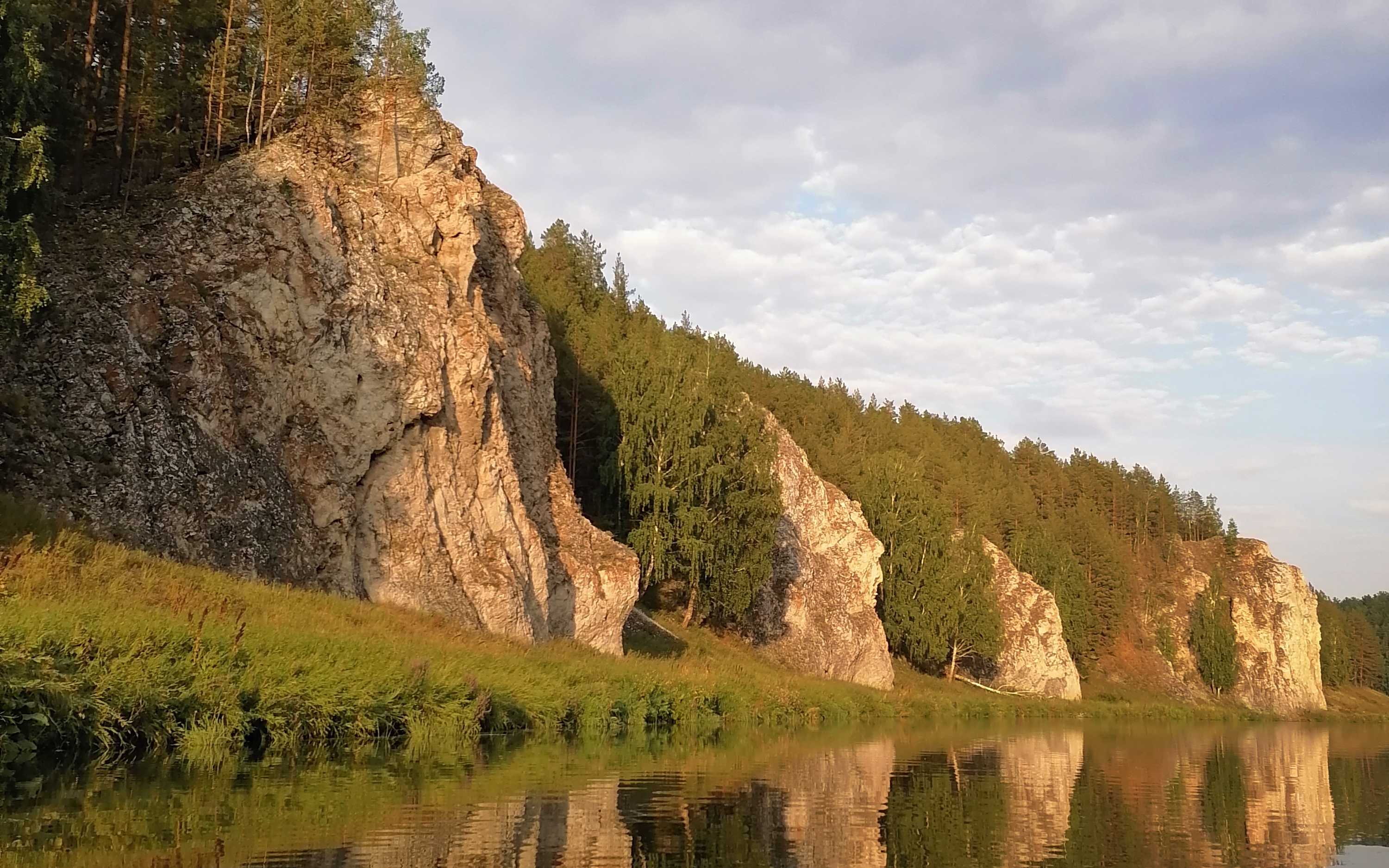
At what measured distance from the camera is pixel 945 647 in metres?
74.9

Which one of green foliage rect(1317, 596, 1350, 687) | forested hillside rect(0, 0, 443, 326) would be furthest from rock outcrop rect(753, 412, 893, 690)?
green foliage rect(1317, 596, 1350, 687)

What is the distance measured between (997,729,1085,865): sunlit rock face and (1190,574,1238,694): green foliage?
8372cm

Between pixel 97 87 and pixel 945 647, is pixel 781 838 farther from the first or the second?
pixel 945 647

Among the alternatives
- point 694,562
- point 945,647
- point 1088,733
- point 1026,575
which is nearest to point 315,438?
point 694,562

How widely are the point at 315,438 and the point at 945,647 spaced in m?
52.1

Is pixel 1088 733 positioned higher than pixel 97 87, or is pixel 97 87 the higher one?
pixel 97 87

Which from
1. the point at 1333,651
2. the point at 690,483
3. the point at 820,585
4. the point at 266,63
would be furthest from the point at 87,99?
the point at 1333,651

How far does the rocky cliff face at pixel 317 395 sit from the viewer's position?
29109 mm

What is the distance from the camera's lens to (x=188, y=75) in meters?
42.9

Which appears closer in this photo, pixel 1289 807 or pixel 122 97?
pixel 1289 807

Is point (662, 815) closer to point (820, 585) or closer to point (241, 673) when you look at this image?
point (241, 673)

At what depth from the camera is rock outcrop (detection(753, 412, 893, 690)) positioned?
6400 cm

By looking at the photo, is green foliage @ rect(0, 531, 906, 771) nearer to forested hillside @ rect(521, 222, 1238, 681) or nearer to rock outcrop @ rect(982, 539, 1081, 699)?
forested hillside @ rect(521, 222, 1238, 681)

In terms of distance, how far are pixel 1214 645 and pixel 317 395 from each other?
106 metres
